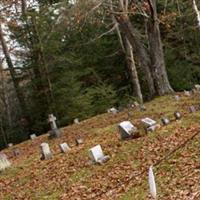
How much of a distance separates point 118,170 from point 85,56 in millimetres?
18748

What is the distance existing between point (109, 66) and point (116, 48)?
1.13m

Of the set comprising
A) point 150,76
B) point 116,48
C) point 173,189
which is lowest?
point 173,189

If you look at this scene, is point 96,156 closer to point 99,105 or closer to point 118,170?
point 118,170

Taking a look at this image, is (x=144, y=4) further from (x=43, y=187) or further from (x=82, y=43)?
(x=43, y=187)

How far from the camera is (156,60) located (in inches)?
781

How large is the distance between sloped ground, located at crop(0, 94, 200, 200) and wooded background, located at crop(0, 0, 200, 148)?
21.1 feet

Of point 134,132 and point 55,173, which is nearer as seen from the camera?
point 55,173

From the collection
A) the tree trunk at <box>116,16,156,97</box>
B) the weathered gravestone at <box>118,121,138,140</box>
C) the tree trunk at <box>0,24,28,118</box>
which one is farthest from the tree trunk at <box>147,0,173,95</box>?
the tree trunk at <box>0,24,28,118</box>

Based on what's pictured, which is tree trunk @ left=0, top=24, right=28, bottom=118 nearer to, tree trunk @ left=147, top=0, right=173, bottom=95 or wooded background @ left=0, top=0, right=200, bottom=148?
wooded background @ left=0, top=0, right=200, bottom=148

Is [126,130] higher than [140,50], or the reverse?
[140,50]

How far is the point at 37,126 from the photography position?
24.9 metres

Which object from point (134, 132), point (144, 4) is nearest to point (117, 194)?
point (134, 132)

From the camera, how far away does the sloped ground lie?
8707 mm

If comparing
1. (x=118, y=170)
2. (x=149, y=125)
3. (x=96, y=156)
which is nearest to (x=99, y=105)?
(x=149, y=125)
